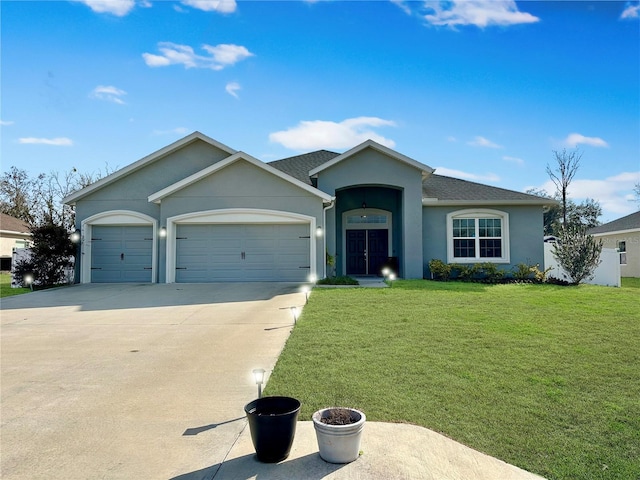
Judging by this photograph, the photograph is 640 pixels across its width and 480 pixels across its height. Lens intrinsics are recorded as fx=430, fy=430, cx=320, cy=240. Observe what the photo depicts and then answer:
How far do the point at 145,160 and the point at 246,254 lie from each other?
548 cm

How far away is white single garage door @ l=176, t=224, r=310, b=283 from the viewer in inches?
609

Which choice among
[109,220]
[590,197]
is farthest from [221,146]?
[590,197]

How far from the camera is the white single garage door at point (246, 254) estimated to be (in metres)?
15.5

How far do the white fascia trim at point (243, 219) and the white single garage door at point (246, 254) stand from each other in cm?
21

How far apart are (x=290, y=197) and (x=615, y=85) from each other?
42.1 ft

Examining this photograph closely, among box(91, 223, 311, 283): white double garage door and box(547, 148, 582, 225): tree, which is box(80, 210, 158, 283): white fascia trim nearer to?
box(91, 223, 311, 283): white double garage door

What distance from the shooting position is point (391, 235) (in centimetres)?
1944

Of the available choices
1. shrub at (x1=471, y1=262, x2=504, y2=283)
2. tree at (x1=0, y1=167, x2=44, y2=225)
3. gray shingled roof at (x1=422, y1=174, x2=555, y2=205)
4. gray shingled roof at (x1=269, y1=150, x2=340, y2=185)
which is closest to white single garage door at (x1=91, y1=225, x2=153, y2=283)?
gray shingled roof at (x1=269, y1=150, x2=340, y2=185)

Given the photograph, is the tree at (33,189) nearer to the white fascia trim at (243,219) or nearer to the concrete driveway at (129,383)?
the white fascia trim at (243,219)

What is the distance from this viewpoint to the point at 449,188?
1873 cm

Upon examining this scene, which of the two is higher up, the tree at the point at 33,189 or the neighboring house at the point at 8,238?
the tree at the point at 33,189

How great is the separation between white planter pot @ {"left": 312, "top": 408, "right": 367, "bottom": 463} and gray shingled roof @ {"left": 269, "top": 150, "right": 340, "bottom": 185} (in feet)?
51.4

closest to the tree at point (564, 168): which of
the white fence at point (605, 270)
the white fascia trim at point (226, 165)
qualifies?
the white fence at point (605, 270)

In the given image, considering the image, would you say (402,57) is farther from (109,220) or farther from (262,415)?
(262,415)
